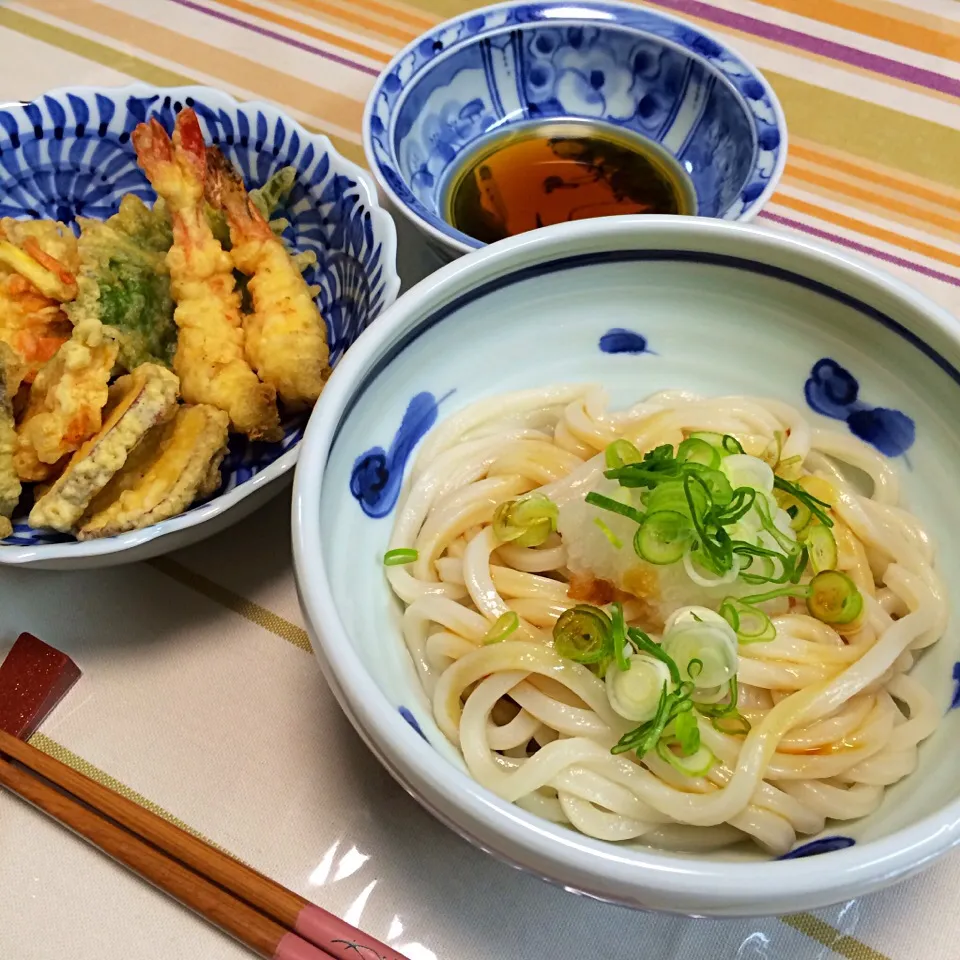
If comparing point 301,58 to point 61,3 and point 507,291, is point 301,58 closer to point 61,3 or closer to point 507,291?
point 61,3

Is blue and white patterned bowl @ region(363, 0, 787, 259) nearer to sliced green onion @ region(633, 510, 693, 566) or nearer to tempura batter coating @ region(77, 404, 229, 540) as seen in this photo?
tempura batter coating @ region(77, 404, 229, 540)

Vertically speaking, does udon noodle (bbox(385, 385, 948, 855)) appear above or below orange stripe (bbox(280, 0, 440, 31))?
below

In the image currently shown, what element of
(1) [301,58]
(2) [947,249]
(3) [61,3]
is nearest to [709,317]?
(2) [947,249]

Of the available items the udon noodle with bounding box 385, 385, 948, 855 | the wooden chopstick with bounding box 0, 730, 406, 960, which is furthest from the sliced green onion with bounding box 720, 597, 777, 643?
the wooden chopstick with bounding box 0, 730, 406, 960

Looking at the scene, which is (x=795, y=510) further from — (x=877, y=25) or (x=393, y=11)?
(x=393, y=11)

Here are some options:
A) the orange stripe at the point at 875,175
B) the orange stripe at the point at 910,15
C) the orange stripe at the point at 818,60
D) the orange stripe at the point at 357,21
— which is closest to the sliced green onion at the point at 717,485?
the orange stripe at the point at 875,175

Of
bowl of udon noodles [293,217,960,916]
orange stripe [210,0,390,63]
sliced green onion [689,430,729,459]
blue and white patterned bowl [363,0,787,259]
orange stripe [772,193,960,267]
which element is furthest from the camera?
orange stripe [210,0,390,63]
